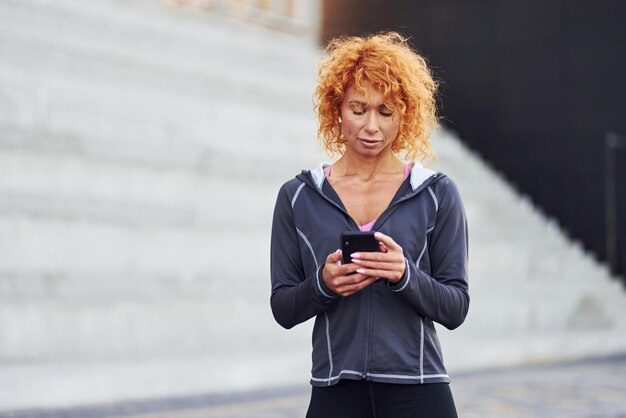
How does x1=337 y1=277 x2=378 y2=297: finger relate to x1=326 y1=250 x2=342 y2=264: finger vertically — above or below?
below

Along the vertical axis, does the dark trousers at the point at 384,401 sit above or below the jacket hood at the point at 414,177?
below

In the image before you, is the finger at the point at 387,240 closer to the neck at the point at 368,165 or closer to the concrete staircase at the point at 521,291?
the neck at the point at 368,165

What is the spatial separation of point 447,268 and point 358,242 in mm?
321

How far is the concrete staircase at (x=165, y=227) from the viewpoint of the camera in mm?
8461

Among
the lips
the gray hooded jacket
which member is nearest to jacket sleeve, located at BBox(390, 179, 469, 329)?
the gray hooded jacket

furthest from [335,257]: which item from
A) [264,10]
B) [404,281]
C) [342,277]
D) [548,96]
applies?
[264,10]

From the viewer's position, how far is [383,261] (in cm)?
216

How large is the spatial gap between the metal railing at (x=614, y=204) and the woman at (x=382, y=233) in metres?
15.3

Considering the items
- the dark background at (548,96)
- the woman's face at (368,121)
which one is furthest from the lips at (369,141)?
the dark background at (548,96)

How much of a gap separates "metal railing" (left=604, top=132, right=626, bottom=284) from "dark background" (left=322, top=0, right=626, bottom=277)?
0.02 meters

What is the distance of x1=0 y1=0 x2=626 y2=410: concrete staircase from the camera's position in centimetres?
846

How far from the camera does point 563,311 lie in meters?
13.7

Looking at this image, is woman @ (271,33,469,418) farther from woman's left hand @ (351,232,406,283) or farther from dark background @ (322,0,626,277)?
dark background @ (322,0,626,277)

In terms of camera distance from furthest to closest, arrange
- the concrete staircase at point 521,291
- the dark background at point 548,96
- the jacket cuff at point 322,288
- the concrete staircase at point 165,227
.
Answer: the dark background at point 548,96 < the concrete staircase at point 521,291 < the concrete staircase at point 165,227 < the jacket cuff at point 322,288
